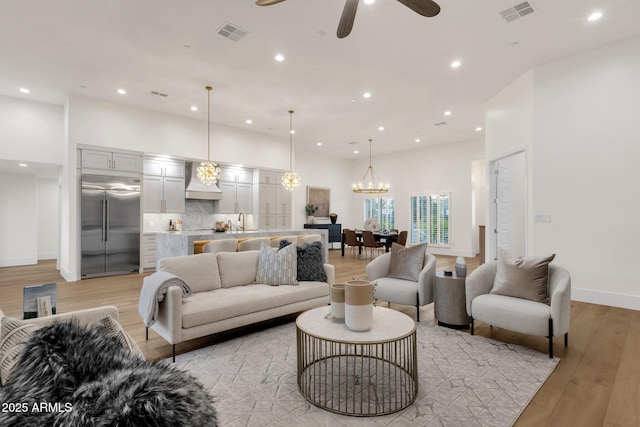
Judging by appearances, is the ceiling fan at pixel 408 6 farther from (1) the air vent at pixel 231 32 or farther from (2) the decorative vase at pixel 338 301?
(2) the decorative vase at pixel 338 301

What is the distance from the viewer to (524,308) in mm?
2889

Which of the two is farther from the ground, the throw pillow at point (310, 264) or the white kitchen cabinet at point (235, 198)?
the white kitchen cabinet at point (235, 198)

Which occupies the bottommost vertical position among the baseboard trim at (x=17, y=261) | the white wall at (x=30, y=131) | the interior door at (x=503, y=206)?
the baseboard trim at (x=17, y=261)

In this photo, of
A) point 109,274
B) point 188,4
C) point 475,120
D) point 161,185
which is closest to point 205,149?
point 161,185

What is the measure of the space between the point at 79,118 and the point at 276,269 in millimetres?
5382

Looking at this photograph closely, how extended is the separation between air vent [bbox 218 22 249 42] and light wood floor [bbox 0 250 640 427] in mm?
3531

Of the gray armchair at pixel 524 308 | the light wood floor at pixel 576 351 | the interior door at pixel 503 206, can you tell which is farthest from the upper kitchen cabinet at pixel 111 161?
the interior door at pixel 503 206

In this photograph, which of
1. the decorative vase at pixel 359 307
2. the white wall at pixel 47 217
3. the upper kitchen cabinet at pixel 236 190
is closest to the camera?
the decorative vase at pixel 359 307

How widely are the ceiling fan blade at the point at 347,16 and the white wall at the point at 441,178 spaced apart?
7.70m

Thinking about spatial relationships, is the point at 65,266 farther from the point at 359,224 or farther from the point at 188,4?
the point at 359,224

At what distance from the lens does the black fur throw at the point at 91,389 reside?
713 millimetres

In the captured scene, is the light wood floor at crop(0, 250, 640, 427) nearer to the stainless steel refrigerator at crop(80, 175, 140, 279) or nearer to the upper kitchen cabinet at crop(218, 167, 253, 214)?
the stainless steel refrigerator at crop(80, 175, 140, 279)

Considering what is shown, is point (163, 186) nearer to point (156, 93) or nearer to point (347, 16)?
point (156, 93)

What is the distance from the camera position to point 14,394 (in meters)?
0.83
